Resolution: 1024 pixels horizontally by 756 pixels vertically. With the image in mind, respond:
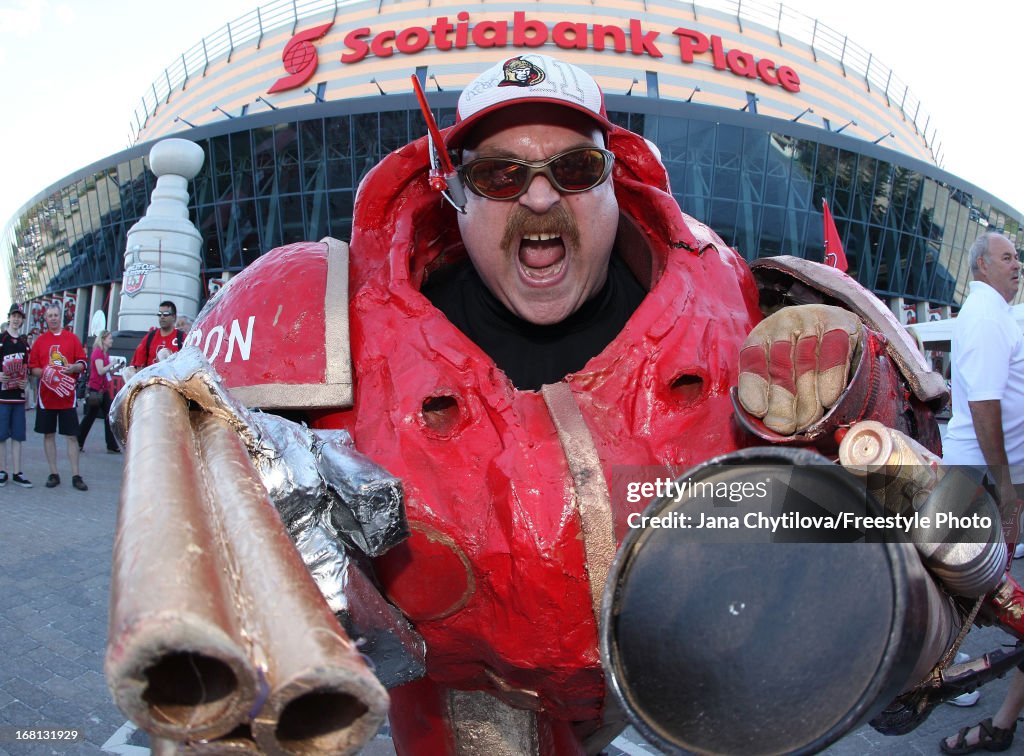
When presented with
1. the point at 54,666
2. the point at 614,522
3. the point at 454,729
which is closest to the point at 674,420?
the point at 614,522

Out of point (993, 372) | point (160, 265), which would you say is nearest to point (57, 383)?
point (160, 265)

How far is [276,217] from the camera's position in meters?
28.5

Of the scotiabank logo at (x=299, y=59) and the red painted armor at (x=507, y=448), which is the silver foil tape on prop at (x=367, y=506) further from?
the scotiabank logo at (x=299, y=59)

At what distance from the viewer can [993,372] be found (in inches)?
140

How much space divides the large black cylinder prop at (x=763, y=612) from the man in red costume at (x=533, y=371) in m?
0.27

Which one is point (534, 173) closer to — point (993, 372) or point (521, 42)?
point (993, 372)

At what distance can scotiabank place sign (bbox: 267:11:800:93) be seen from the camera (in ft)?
90.7

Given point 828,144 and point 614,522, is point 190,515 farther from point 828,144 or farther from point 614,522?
point 828,144

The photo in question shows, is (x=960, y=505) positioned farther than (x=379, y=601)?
No

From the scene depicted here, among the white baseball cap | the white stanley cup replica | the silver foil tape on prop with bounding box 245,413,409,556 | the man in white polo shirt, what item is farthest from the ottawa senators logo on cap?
the white stanley cup replica

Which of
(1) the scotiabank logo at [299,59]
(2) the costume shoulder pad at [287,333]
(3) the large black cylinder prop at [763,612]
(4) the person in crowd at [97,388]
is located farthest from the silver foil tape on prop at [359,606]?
(1) the scotiabank logo at [299,59]

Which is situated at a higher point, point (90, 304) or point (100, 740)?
point (90, 304)

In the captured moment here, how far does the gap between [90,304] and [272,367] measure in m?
38.4

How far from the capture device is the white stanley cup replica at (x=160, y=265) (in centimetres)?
1249
